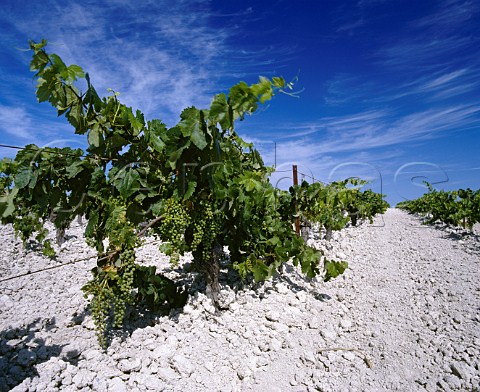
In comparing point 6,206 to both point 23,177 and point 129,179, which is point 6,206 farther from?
point 129,179

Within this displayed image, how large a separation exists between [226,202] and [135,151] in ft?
3.90

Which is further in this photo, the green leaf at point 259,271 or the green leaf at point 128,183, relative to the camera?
the green leaf at point 259,271

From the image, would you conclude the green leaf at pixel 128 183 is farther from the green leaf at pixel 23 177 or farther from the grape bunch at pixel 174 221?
the green leaf at pixel 23 177

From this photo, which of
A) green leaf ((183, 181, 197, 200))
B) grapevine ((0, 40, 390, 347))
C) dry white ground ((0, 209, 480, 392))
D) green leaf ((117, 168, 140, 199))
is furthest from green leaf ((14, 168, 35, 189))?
dry white ground ((0, 209, 480, 392))

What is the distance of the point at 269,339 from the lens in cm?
378

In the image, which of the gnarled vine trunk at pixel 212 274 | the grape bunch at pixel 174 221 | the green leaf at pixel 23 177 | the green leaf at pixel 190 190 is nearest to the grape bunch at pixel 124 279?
the grape bunch at pixel 174 221

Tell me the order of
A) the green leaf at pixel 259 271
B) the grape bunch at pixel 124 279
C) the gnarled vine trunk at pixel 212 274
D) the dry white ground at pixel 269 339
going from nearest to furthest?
the dry white ground at pixel 269 339 → the grape bunch at pixel 124 279 → the gnarled vine trunk at pixel 212 274 → the green leaf at pixel 259 271

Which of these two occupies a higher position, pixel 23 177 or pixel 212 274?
Result: pixel 23 177

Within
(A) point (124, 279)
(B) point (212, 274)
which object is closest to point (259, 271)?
(B) point (212, 274)

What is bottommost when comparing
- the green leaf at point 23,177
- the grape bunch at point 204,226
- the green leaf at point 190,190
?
the grape bunch at point 204,226

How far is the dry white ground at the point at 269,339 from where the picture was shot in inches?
124

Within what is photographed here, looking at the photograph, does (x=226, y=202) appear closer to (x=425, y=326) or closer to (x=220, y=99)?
(x=220, y=99)

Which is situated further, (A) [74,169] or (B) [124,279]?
(A) [74,169]

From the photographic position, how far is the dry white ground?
124 inches
